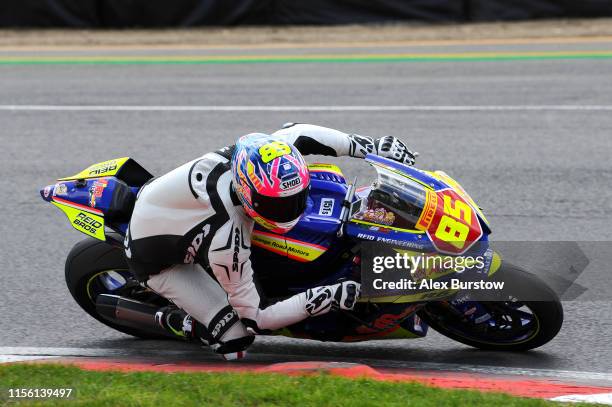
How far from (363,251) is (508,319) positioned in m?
0.89

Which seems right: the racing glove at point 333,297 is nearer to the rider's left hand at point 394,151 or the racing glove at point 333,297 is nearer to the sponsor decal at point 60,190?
the rider's left hand at point 394,151

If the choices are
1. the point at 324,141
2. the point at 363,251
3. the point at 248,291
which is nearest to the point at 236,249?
the point at 248,291

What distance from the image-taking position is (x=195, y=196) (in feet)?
15.6

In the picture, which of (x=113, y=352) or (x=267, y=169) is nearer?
(x=267, y=169)

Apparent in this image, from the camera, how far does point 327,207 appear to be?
486cm

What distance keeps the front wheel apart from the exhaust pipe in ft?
4.69

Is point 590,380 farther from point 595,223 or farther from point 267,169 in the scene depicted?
point 595,223

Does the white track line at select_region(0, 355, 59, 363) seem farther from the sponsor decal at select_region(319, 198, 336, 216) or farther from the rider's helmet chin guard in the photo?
the sponsor decal at select_region(319, 198, 336, 216)

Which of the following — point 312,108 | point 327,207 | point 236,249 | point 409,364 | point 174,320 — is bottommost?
point 409,364

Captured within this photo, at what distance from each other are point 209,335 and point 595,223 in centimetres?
333

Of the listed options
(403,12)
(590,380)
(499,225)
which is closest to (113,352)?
(590,380)

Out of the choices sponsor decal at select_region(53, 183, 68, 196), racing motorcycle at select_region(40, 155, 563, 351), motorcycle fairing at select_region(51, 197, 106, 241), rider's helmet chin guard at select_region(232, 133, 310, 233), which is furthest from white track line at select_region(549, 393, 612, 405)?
sponsor decal at select_region(53, 183, 68, 196)

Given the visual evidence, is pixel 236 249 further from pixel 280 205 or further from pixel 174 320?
pixel 174 320

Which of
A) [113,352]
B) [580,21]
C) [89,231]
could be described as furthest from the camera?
[580,21]
